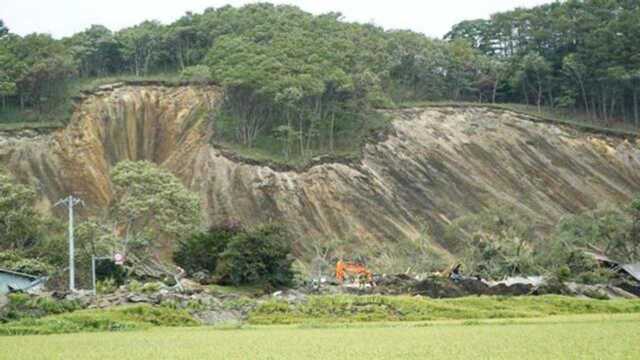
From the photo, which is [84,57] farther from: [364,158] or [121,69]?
[364,158]

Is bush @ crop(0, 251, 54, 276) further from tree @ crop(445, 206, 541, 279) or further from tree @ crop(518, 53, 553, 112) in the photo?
tree @ crop(518, 53, 553, 112)

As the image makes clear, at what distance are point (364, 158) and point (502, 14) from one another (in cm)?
3059

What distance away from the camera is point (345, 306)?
33188mm

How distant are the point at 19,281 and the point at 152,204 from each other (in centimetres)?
1267

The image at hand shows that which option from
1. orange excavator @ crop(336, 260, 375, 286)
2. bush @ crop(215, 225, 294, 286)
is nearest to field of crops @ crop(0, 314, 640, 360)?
bush @ crop(215, 225, 294, 286)

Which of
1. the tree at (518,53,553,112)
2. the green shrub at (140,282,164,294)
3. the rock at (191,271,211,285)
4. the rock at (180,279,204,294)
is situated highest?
the tree at (518,53,553,112)

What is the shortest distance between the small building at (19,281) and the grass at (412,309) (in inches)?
525

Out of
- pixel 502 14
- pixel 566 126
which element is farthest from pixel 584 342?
pixel 502 14

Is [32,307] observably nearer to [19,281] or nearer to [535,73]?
[19,281]

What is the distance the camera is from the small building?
40.7 metres

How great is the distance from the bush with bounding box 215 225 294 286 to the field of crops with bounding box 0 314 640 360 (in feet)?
57.7

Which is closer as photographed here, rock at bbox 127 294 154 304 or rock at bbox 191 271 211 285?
rock at bbox 127 294 154 304

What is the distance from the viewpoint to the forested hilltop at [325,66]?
7288cm

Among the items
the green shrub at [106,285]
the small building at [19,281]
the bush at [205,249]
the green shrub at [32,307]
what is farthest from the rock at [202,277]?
the green shrub at [32,307]
